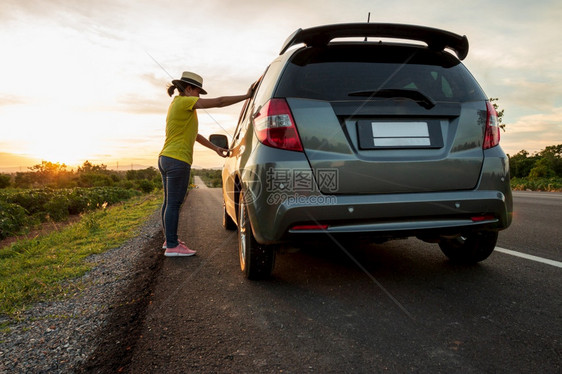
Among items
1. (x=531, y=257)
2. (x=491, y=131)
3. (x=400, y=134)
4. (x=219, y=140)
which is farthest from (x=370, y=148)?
(x=219, y=140)

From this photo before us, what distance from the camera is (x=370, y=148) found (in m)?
2.50

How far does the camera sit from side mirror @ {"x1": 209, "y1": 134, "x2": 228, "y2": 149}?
16.8 ft

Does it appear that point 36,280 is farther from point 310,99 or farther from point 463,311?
point 463,311

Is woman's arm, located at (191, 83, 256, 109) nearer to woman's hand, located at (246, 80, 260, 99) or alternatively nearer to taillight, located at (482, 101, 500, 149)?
woman's hand, located at (246, 80, 260, 99)

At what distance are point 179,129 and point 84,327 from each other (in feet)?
8.18

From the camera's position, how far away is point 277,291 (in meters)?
2.97

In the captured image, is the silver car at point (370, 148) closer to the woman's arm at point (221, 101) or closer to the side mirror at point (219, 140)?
the woman's arm at point (221, 101)

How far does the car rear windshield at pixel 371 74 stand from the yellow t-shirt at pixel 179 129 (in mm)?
1893

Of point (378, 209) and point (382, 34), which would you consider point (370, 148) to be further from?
point (382, 34)

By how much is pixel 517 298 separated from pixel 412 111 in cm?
152

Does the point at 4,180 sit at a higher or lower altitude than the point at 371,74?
A: lower

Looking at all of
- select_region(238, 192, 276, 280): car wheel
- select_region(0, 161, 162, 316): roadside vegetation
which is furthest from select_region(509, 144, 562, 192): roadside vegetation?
select_region(238, 192, 276, 280): car wheel

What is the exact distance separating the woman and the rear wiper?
192cm

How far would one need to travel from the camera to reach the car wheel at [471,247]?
3.21 m
